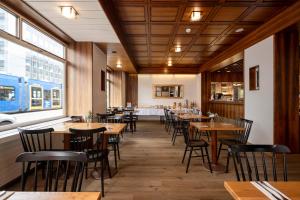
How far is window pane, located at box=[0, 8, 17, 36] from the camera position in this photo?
3.25 meters

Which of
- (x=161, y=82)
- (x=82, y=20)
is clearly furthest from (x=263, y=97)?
(x=161, y=82)

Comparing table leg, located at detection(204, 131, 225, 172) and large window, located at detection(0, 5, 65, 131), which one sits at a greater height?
large window, located at detection(0, 5, 65, 131)

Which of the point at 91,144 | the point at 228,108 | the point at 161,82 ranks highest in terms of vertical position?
the point at 161,82

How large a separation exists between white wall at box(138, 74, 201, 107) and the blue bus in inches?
278

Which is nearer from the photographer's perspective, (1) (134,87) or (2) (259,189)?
(2) (259,189)

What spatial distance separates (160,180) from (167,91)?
886 cm

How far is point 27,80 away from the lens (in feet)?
13.2

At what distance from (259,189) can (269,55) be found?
14.0ft

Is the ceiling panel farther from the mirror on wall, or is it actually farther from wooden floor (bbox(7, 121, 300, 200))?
the mirror on wall

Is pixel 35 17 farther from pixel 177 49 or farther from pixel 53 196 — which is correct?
pixel 177 49

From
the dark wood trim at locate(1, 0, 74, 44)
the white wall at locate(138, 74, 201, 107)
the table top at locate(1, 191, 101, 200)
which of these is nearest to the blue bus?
the dark wood trim at locate(1, 0, 74, 44)

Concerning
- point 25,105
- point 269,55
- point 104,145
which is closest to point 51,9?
point 25,105

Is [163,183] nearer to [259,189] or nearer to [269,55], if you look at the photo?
[259,189]

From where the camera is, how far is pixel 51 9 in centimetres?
356
